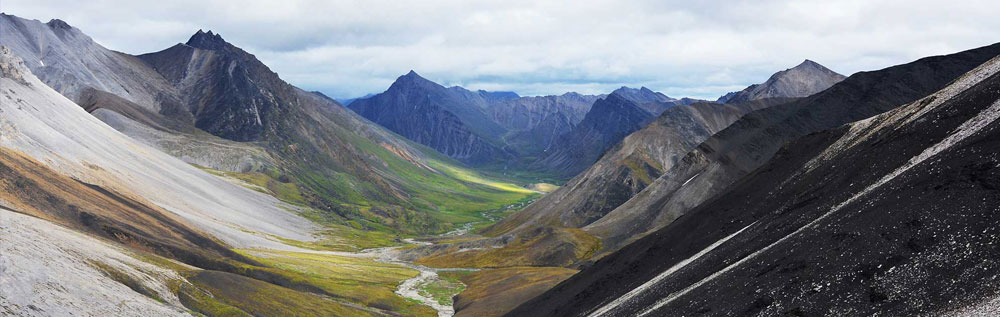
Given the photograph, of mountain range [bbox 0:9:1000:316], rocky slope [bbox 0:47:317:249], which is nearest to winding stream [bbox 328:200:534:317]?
mountain range [bbox 0:9:1000:316]

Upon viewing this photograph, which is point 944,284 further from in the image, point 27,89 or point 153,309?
point 27,89

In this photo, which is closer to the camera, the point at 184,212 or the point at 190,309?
the point at 190,309

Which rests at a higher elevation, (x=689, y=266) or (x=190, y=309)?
(x=689, y=266)

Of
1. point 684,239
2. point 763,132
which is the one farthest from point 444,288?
point 763,132

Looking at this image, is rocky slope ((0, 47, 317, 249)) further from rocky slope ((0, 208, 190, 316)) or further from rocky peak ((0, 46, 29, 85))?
rocky slope ((0, 208, 190, 316))

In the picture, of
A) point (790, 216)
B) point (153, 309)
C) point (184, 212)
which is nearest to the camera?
point (790, 216)

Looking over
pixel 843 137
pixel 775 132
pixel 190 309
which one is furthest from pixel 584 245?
pixel 190 309

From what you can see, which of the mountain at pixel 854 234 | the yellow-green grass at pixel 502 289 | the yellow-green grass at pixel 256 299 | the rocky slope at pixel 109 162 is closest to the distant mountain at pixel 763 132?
the yellow-green grass at pixel 502 289
